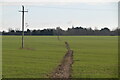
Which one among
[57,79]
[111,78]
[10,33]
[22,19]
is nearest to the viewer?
[57,79]

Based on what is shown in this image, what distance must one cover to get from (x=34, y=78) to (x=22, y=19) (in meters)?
45.2

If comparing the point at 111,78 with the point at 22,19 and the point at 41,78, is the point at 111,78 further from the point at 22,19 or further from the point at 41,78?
the point at 22,19

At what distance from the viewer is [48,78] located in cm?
1861

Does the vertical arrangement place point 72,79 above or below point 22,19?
below

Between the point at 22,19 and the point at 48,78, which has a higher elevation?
the point at 22,19

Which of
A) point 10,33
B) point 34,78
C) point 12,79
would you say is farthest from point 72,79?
point 10,33

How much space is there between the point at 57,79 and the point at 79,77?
1758 millimetres

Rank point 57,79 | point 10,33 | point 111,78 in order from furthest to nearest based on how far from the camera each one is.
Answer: point 10,33 < point 111,78 < point 57,79

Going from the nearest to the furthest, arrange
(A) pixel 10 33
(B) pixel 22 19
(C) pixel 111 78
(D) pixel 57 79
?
(D) pixel 57 79 < (C) pixel 111 78 < (B) pixel 22 19 < (A) pixel 10 33

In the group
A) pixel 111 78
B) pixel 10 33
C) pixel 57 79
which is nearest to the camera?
pixel 57 79

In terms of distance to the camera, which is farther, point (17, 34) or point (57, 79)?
point (17, 34)

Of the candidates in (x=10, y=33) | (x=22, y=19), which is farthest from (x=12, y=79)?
(x=10, y=33)

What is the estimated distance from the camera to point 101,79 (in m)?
18.8

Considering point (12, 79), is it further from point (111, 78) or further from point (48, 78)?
point (111, 78)
